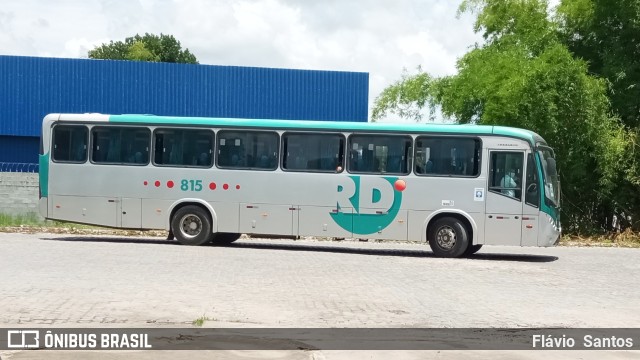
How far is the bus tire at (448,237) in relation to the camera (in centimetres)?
2241

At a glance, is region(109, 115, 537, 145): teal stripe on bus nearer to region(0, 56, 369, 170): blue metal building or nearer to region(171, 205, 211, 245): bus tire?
region(171, 205, 211, 245): bus tire

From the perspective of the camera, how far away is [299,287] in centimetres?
1536

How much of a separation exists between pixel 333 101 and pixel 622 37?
16800 millimetres

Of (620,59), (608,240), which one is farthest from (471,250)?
(620,59)

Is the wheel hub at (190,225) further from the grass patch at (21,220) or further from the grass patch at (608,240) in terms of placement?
the grass patch at (608,240)

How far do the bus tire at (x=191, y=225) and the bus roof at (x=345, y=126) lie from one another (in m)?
2.06

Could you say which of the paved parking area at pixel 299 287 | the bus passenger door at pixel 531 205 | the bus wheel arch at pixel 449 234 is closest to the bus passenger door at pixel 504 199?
the bus passenger door at pixel 531 205

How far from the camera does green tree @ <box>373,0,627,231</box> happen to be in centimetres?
3125

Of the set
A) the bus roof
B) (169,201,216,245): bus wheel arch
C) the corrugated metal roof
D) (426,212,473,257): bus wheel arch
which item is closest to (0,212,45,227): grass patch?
the bus roof

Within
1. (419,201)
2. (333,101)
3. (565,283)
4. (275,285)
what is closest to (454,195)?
(419,201)

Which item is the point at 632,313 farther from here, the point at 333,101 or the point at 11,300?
the point at 333,101

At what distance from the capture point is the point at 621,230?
3253cm

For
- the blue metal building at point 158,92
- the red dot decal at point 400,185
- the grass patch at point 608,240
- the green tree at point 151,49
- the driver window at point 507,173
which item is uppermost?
the green tree at point 151,49

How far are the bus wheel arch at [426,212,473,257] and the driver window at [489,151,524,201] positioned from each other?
1.00 metres
